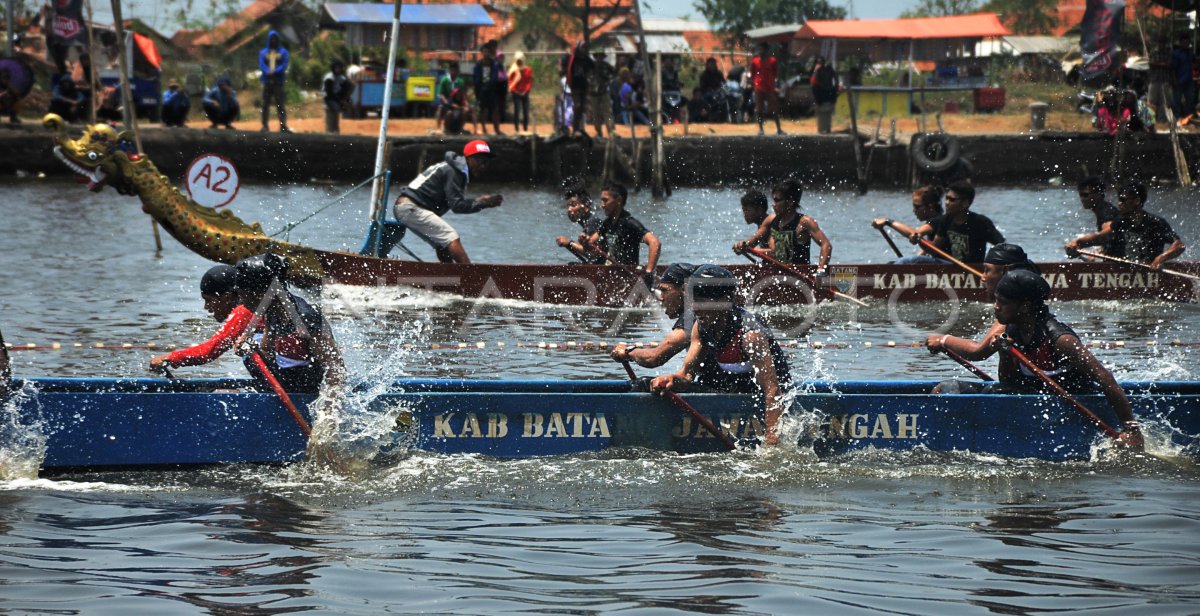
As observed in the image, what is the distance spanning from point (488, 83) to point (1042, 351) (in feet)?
72.0

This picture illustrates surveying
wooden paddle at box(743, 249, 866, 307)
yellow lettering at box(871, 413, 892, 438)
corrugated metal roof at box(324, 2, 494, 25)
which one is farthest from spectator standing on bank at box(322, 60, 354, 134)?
yellow lettering at box(871, 413, 892, 438)

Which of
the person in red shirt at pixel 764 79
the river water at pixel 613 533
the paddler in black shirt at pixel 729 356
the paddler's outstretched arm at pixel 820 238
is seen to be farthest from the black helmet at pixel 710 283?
the person in red shirt at pixel 764 79

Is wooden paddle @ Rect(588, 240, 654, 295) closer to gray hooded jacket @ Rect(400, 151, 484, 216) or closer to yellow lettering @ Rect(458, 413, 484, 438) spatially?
gray hooded jacket @ Rect(400, 151, 484, 216)

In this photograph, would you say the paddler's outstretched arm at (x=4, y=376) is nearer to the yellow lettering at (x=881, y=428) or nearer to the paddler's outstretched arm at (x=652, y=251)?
the yellow lettering at (x=881, y=428)

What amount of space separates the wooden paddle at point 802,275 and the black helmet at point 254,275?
768 cm

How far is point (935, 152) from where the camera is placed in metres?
30.6

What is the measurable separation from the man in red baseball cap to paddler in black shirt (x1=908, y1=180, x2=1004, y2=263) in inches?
187

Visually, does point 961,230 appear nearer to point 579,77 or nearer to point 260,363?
point 260,363

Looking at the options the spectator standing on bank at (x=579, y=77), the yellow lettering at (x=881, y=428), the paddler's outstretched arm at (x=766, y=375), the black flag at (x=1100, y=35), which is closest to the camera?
the paddler's outstretched arm at (x=766, y=375)

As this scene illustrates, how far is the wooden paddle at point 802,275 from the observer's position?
15375 mm

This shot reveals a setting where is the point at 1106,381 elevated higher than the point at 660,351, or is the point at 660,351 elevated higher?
the point at 660,351

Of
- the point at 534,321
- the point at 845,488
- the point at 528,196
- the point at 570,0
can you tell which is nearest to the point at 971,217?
the point at 534,321

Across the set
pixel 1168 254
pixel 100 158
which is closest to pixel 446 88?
pixel 100 158

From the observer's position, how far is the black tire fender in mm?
30422
